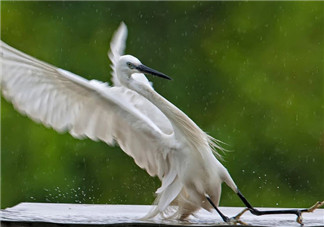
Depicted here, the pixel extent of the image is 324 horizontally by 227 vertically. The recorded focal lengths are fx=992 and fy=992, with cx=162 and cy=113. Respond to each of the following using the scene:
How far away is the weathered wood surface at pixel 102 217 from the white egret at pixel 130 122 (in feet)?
0.35

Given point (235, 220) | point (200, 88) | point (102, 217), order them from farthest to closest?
point (200, 88), point (102, 217), point (235, 220)

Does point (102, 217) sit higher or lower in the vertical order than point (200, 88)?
lower

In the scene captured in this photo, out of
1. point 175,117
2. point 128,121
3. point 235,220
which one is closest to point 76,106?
point 128,121

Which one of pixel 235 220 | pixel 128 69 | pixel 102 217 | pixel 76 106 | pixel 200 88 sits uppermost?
pixel 128 69

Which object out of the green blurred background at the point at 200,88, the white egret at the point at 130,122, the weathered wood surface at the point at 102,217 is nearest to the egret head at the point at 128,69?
the white egret at the point at 130,122

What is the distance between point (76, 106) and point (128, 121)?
0.85ft

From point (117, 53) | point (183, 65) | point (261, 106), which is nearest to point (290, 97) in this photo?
point (261, 106)

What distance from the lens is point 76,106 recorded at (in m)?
4.73

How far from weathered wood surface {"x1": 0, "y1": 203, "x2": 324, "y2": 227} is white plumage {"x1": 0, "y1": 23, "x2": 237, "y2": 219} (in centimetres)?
16

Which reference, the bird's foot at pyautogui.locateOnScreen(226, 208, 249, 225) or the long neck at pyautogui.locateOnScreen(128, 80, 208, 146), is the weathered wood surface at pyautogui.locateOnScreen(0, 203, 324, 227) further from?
the long neck at pyautogui.locateOnScreen(128, 80, 208, 146)

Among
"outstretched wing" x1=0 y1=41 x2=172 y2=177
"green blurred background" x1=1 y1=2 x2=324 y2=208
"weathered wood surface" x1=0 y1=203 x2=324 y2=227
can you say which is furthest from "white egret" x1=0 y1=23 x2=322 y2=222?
"green blurred background" x1=1 y1=2 x2=324 y2=208

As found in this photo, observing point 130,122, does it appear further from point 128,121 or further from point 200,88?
point 200,88

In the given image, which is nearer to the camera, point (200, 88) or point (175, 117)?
point (175, 117)

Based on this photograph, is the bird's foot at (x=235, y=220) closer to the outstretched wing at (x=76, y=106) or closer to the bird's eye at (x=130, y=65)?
the outstretched wing at (x=76, y=106)
